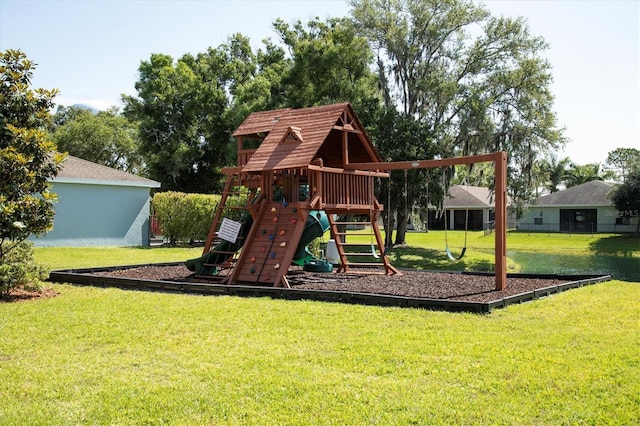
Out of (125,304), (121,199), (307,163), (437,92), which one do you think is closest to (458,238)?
(437,92)

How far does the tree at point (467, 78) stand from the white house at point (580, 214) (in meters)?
20.7

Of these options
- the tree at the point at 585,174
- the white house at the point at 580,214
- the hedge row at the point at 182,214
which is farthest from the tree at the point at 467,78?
the tree at the point at 585,174

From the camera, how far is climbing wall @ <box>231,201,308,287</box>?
1162 cm

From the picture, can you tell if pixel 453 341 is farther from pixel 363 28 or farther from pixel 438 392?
pixel 363 28

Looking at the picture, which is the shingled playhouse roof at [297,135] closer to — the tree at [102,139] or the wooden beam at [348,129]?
the wooden beam at [348,129]

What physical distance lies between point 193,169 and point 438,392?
117 ft

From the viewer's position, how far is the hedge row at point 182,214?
25.5 metres

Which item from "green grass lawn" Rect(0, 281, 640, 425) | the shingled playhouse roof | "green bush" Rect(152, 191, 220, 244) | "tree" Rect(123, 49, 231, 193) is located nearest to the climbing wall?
the shingled playhouse roof

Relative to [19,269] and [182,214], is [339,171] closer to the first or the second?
[19,269]

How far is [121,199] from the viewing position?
982 inches

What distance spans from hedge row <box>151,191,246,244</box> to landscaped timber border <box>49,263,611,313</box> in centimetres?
1158

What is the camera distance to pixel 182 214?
25.6 m

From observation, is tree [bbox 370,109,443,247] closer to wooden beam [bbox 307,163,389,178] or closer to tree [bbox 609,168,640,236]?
Result: wooden beam [bbox 307,163,389,178]

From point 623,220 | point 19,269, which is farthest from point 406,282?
point 623,220
